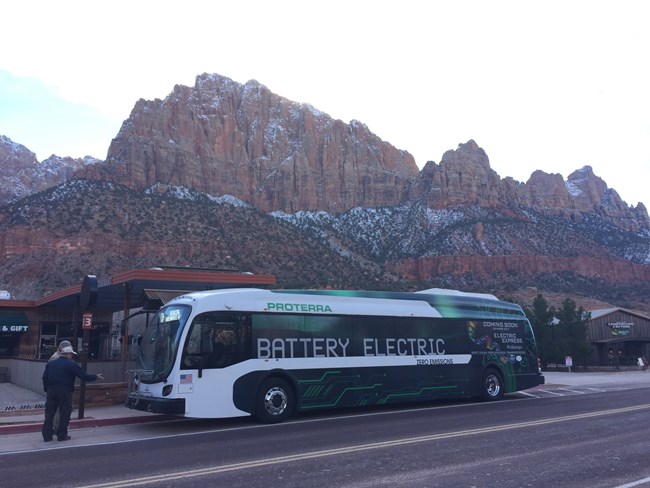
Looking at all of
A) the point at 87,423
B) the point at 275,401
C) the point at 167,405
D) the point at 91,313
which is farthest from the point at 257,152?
the point at 167,405

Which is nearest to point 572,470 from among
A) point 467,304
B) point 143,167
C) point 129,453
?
point 129,453

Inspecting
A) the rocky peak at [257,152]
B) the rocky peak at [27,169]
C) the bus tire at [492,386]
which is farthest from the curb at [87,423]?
the rocky peak at [27,169]

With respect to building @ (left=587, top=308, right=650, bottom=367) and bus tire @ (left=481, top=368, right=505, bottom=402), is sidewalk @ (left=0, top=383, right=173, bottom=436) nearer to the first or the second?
bus tire @ (left=481, top=368, right=505, bottom=402)

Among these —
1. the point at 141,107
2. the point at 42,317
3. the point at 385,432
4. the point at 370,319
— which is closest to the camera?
the point at 385,432

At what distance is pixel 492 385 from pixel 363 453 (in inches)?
400

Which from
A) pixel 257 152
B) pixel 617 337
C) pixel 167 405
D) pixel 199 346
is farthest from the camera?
pixel 257 152

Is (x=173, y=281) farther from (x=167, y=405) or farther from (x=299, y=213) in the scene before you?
(x=299, y=213)

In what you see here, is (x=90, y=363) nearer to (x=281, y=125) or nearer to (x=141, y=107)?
(x=141, y=107)

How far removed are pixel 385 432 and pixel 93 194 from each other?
6932 centimetres

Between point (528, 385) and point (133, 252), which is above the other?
point (133, 252)

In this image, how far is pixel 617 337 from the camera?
49.1 meters

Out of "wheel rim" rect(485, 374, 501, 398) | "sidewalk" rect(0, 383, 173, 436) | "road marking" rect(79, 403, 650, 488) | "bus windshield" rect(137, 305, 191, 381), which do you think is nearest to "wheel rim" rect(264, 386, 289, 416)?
"bus windshield" rect(137, 305, 191, 381)

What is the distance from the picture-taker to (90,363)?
803 inches

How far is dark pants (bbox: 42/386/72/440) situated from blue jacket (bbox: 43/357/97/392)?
0.09m
